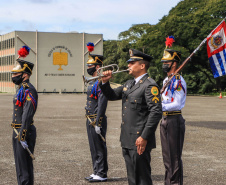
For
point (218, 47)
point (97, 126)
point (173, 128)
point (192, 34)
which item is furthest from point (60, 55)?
point (173, 128)

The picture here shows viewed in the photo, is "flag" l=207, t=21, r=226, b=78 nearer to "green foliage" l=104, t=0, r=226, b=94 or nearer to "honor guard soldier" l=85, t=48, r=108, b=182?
"honor guard soldier" l=85, t=48, r=108, b=182

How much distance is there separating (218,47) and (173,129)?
2559mm

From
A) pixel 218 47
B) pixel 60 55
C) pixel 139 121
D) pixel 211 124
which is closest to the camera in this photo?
pixel 139 121

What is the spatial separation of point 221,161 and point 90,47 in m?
3.72

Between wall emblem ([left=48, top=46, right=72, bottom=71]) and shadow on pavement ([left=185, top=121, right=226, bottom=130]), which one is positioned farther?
wall emblem ([left=48, top=46, right=72, bottom=71])

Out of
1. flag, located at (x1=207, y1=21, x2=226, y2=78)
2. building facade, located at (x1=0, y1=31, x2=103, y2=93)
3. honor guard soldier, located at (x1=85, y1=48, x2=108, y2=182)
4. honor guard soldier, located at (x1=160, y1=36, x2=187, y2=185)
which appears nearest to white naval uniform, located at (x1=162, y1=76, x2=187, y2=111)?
honor guard soldier, located at (x1=160, y1=36, x2=187, y2=185)

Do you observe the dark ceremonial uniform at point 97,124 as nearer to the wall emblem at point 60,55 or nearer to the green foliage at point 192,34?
the green foliage at point 192,34

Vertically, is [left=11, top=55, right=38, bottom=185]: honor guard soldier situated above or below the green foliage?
below

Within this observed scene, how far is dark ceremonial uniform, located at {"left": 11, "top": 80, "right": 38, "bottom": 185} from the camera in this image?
550 centimetres

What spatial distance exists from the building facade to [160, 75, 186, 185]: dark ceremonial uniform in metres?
52.5

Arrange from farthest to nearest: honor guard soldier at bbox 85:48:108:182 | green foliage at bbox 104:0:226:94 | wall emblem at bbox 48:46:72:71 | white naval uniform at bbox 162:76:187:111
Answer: wall emblem at bbox 48:46:72:71 → green foliage at bbox 104:0:226:94 → honor guard soldier at bbox 85:48:108:182 → white naval uniform at bbox 162:76:187:111

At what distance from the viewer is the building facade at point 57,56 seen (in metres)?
58.1

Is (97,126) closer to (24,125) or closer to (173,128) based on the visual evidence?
(173,128)

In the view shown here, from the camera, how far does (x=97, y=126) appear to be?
23.1ft
